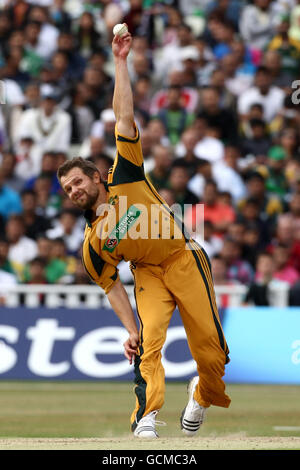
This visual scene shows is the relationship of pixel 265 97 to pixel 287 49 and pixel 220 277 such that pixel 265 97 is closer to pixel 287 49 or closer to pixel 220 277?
pixel 287 49

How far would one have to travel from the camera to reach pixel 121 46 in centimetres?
739

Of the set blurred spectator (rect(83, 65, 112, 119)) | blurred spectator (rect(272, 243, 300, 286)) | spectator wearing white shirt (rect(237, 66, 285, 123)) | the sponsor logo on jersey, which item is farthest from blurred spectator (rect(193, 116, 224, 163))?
the sponsor logo on jersey

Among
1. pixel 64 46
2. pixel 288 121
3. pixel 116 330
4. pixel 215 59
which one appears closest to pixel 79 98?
pixel 64 46

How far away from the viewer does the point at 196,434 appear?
8.18 meters

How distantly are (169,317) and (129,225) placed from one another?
2.54 feet

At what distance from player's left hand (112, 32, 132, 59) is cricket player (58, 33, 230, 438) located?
0.04 meters

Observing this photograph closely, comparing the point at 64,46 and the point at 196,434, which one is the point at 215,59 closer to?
the point at 64,46

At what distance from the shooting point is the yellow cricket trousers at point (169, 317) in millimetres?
7629

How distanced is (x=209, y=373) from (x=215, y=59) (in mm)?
9793

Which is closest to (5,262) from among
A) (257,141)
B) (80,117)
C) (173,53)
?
(80,117)

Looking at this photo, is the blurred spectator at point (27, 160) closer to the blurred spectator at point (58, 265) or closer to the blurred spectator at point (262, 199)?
the blurred spectator at point (58, 265)

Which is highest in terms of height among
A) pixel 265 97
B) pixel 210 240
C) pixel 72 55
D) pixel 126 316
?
pixel 72 55

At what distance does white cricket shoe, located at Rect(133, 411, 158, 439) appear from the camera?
7.43 m

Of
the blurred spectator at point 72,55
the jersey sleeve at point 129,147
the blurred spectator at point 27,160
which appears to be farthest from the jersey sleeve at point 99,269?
the blurred spectator at point 72,55
